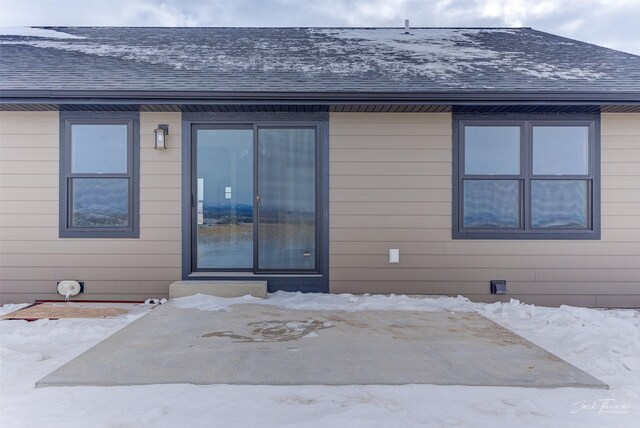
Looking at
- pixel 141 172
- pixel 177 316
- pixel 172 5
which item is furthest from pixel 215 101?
pixel 172 5

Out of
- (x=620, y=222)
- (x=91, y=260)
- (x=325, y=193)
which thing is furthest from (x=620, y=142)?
(x=91, y=260)

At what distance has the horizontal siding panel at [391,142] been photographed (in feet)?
14.7

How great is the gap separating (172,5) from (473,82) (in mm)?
9165

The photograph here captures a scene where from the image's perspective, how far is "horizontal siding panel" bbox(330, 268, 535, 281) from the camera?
447 centimetres

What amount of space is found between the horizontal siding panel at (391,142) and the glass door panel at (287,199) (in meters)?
0.36

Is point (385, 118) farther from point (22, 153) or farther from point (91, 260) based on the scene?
point (22, 153)

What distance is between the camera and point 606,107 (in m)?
4.18

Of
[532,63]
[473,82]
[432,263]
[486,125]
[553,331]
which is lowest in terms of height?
[553,331]

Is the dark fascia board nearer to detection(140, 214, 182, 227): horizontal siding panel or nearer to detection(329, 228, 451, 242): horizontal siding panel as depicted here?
detection(140, 214, 182, 227): horizontal siding panel

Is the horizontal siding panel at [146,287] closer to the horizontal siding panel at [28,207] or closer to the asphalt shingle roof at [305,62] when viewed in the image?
the horizontal siding panel at [28,207]

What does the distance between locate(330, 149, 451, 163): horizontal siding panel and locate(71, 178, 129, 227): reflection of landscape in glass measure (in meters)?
2.59

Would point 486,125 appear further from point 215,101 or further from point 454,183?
point 215,101

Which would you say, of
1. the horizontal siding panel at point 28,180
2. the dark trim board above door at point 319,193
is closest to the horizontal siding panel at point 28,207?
the horizontal siding panel at point 28,180

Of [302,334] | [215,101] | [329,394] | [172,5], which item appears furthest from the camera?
[172,5]
